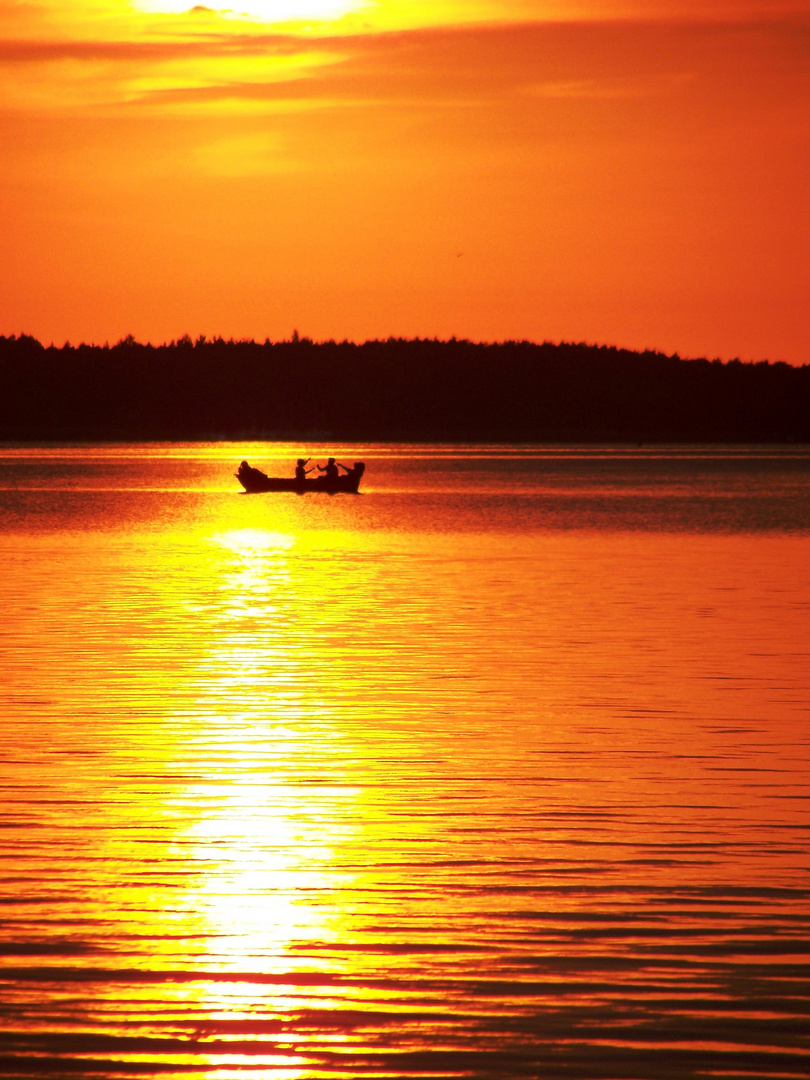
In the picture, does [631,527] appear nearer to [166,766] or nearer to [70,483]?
[166,766]

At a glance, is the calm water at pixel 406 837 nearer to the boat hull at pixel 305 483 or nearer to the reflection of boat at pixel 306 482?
the boat hull at pixel 305 483

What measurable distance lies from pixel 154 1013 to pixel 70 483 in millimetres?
87345

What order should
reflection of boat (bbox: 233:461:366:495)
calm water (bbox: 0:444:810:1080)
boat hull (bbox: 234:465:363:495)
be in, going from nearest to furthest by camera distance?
calm water (bbox: 0:444:810:1080), boat hull (bbox: 234:465:363:495), reflection of boat (bbox: 233:461:366:495)

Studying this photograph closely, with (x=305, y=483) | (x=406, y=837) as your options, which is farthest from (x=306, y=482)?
(x=406, y=837)

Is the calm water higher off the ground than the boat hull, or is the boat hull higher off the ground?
the calm water

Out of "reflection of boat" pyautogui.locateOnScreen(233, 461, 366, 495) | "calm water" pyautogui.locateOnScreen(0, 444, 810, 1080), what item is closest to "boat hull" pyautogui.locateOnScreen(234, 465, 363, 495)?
"reflection of boat" pyautogui.locateOnScreen(233, 461, 366, 495)

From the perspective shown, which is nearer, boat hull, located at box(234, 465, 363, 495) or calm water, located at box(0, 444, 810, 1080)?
calm water, located at box(0, 444, 810, 1080)

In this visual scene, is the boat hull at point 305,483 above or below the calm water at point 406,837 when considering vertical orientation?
below

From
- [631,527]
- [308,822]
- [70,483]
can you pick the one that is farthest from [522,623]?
[70,483]

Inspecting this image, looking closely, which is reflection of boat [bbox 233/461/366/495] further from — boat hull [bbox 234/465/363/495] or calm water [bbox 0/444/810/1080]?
calm water [bbox 0/444/810/1080]

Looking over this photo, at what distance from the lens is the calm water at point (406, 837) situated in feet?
22.6

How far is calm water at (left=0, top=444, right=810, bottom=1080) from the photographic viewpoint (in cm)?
688

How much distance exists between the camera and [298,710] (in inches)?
601

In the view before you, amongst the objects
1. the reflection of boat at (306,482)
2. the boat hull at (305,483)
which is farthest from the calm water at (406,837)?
the reflection of boat at (306,482)
